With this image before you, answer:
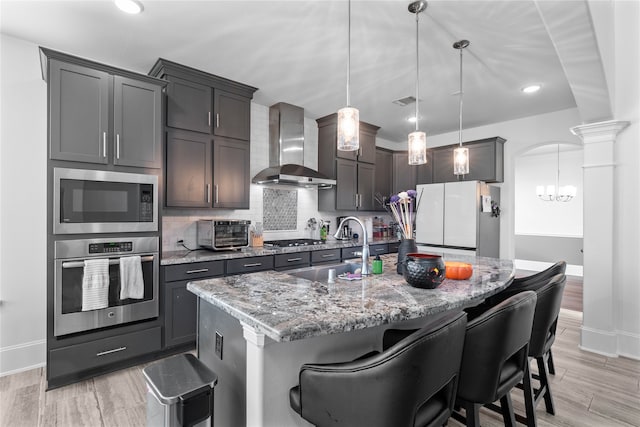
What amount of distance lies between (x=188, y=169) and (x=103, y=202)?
0.87 m

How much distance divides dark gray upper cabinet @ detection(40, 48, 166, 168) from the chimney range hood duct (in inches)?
56.5

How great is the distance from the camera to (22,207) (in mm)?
2623

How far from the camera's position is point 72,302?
93.9 inches

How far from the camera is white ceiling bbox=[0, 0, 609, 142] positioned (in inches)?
85.4

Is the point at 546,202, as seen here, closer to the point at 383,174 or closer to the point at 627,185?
the point at 383,174

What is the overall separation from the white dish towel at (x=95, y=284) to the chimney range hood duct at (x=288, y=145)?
6.29 ft

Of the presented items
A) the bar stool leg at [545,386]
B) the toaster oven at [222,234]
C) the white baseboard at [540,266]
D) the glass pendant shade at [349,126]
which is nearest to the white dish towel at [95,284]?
the toaster oven at [222,234]

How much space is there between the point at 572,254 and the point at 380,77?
650cm

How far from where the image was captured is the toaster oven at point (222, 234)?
3264 mm

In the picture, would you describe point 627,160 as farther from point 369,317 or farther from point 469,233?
point 369,317

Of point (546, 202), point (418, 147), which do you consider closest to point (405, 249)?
point (418, 147)

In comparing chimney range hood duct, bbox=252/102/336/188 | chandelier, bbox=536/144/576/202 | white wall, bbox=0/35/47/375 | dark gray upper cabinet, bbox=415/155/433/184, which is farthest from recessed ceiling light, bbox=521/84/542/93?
white wall, bbox=0/35/47/375

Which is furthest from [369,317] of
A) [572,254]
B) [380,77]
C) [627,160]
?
[572,254]

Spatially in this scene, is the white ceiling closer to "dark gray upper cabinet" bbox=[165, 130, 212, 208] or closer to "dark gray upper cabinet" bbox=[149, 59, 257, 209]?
"dark gray upper cabinet" bbox=[149, 59, 257, 209]
